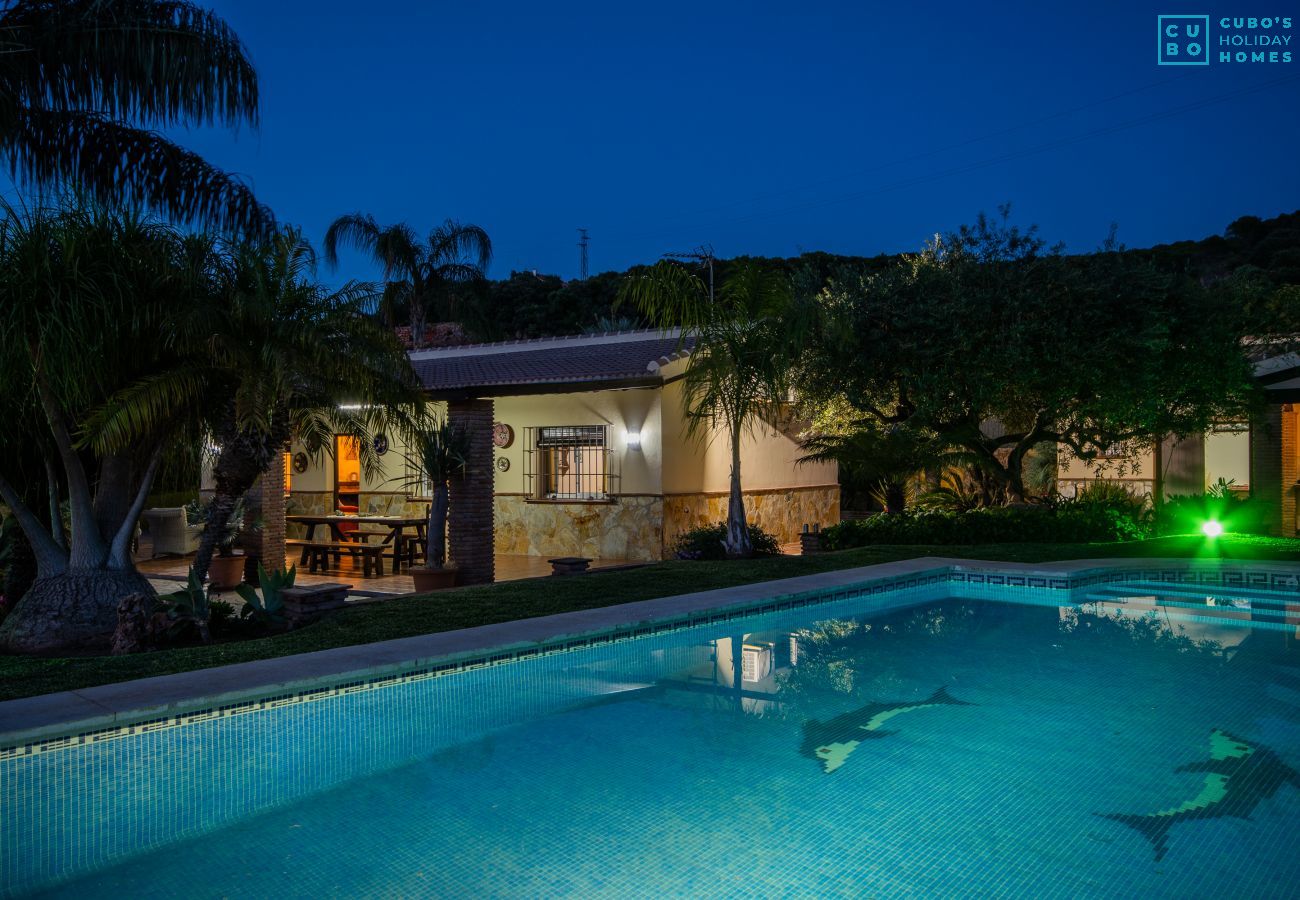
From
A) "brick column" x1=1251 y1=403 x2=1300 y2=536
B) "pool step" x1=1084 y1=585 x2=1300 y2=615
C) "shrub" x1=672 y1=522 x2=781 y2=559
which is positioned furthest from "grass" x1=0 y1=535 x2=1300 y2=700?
"brick column" x1=1251 y1=403 x2=1300 y2=536

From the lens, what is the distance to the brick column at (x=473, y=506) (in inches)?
486

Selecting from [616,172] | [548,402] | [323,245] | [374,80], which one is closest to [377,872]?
[548,402]

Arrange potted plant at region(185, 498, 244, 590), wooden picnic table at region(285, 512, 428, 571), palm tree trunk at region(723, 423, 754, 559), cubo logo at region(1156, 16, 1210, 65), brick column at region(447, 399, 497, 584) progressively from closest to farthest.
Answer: brick column at region(447, 399, 497, 584)
potted plant at region(185, 498, 244, 590)
palm tree trunk at region(723, 423, 754, 559)
wooden picnic table at region(285, 512, 428, 571)
cubo logo at region(1156, 16, 1210, 65)

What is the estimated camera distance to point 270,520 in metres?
12.9

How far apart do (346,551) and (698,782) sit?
32.2ft

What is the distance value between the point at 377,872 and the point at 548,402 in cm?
1298

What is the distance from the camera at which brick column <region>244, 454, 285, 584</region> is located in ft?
42.1

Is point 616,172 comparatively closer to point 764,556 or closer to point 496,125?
point 496,125

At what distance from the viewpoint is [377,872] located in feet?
13.0

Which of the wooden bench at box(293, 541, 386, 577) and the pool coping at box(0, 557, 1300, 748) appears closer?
the pool coping at box(0, 557, 1300, 748)

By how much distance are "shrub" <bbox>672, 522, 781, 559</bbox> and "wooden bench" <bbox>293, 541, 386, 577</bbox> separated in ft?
13.5

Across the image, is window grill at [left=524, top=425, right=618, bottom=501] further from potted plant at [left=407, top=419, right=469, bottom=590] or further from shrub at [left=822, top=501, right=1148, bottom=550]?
potted plant at [left=407, top=419, right=469, bottom=590]

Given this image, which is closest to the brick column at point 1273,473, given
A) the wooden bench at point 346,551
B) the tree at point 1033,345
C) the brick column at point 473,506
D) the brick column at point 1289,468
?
the brick column at point 1289,468

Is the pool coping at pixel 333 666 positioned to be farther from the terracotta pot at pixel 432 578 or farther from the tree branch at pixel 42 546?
the terracotta pot at pixel 432 578
